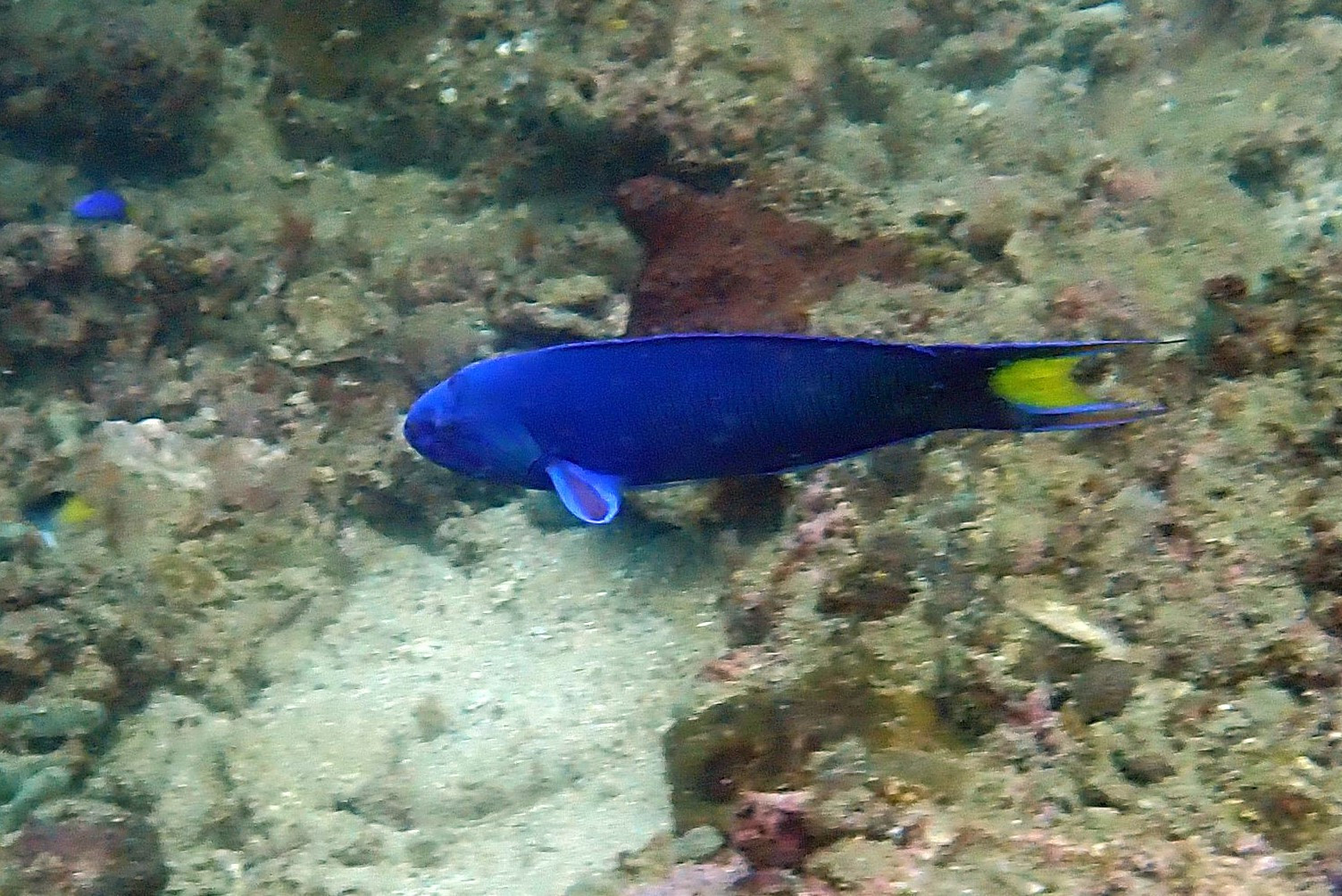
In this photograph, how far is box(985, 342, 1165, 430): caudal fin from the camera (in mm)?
1706

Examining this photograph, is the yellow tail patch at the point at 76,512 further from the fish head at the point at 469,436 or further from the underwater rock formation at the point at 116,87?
the underwater rock formation at the point at 116,87

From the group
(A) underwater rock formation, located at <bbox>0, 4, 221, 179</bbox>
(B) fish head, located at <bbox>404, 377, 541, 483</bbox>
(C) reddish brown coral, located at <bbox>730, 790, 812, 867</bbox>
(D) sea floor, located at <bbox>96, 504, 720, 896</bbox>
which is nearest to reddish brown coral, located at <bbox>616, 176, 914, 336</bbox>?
(D) sea floor, located at <bbox>96, 504, 720, 896</bbox>

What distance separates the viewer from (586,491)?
2.32 metres

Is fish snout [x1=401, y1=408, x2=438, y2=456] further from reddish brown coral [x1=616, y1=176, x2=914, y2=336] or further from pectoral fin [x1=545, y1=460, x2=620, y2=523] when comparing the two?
reddish brown coral [x1=616, y1=176, x2=914, y2=336]

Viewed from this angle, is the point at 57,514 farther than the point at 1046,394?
Yes

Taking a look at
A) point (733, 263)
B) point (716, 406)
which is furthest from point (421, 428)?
point (733, 263)

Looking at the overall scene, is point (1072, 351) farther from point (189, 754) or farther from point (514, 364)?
point (189, 754)

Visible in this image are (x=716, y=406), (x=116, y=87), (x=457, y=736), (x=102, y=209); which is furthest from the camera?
(x=116, y=87)

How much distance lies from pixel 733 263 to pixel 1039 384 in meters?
2.70

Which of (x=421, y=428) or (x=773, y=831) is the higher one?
(x=421, y=428)

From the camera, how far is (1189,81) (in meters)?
5.10

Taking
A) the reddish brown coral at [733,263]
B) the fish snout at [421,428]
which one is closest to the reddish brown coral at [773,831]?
the fish snout at [421,428]

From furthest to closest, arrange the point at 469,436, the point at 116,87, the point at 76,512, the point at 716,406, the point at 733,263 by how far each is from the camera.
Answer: the point at 116,87
the point at 733,263
the point at 76,512
the point at 469,436
the point at 716,406

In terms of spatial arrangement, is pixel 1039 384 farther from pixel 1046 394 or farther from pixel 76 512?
pixel 76 512
